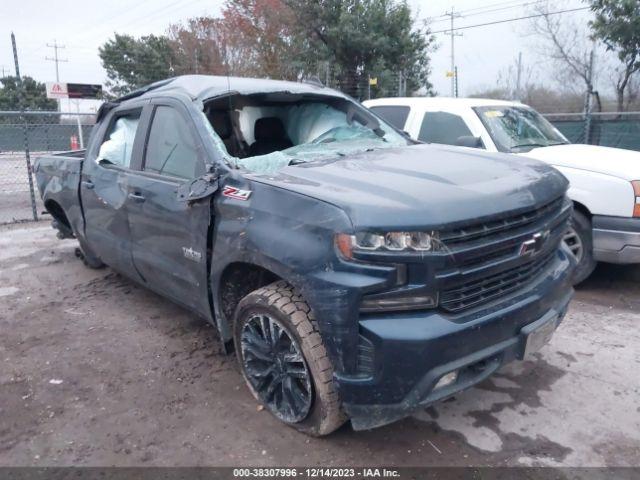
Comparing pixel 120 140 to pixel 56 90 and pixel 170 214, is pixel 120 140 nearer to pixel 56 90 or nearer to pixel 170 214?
pixel 170 214

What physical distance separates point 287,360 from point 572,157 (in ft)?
12.0

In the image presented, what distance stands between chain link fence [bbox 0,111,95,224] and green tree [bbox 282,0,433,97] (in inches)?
328

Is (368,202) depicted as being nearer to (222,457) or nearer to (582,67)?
(222,457)

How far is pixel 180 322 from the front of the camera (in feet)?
14.6

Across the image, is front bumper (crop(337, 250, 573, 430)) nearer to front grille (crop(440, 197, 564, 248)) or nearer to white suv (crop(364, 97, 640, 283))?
front grille (crop(440, 197, 564, 248))

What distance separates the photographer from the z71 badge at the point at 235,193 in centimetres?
285

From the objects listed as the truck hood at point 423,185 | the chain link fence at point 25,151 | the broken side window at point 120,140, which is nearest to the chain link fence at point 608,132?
the truck hood at point 423,185

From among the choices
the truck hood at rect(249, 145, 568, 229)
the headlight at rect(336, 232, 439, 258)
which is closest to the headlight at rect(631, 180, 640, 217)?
the truck hood at rect(249, 145, 568, 229)

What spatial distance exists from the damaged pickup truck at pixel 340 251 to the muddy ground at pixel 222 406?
0.30m

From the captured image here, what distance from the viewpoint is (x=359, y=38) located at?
1745 centimetres

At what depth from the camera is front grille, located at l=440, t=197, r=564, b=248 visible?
7.81ft

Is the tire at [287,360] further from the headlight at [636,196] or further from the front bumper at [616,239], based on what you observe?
the headlight at [636,196]

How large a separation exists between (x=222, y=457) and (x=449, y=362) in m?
1.28

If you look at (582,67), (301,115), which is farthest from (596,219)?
(582,67)
